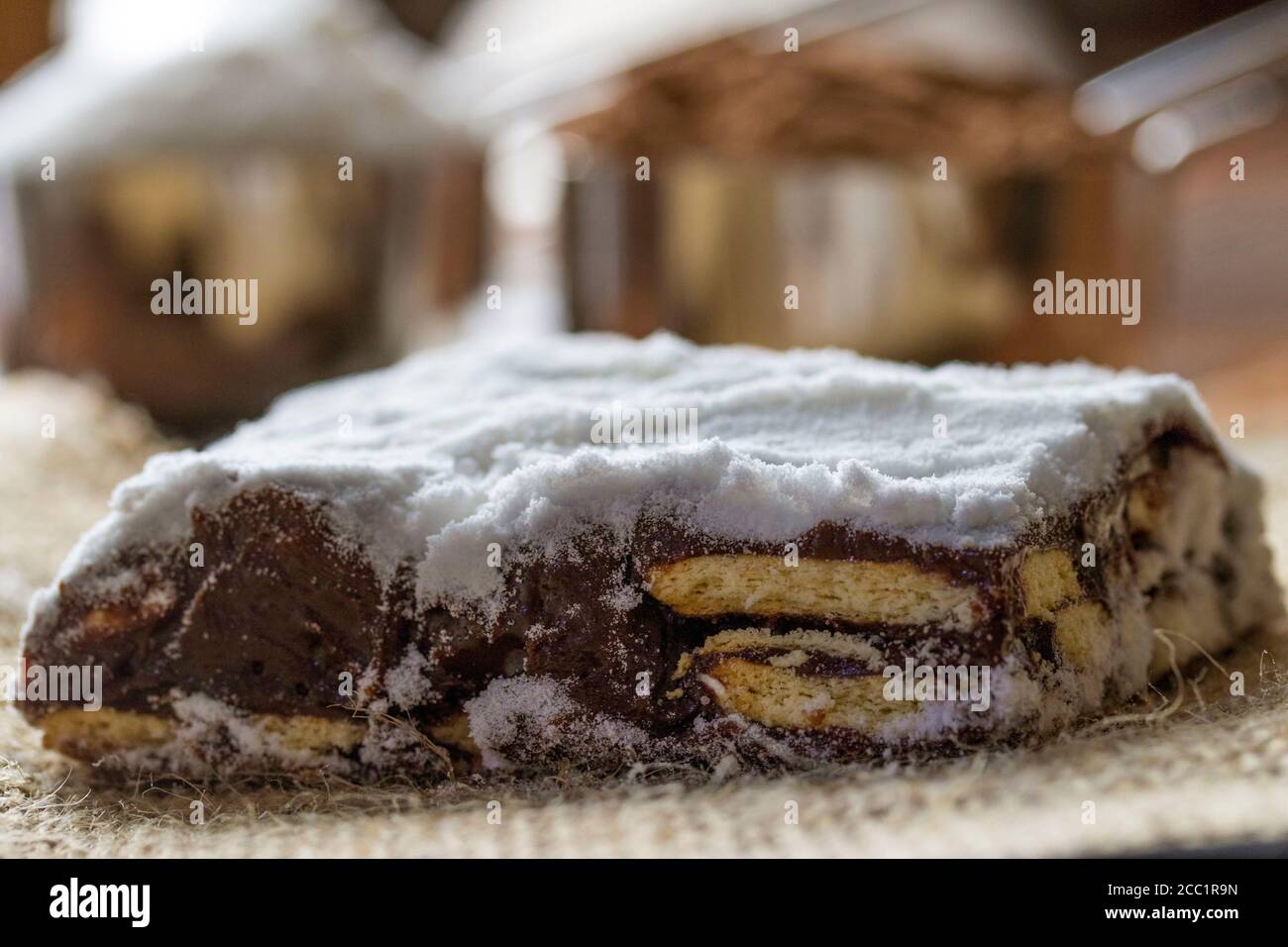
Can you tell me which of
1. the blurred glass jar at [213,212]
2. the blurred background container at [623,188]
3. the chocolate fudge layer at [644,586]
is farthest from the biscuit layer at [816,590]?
the blurred glass jar at [213,212]

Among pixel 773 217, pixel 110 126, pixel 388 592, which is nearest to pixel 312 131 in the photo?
pixel 110 126

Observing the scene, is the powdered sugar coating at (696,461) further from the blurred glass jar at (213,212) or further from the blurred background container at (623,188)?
the blurred glass jar at (213,212)

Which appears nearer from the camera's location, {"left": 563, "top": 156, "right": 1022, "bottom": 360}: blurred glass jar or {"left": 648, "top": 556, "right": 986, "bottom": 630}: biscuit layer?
{"left": 648, "top": 556, "right": 986, "bottom": 630}: biscuit layer

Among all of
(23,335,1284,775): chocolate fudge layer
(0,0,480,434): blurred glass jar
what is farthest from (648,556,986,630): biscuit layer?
(0,0,480,434): blurred glass jar

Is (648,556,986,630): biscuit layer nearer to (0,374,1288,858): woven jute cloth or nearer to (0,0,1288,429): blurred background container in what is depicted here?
(0,374,1288,858): woven jute cloth

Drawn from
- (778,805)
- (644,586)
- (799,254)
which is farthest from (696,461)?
(799,254)
